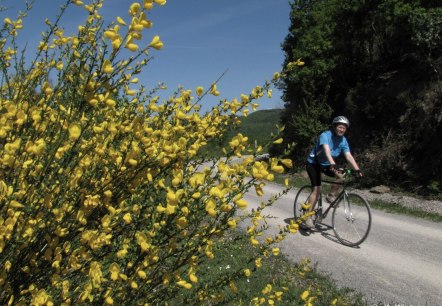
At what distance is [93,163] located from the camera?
6.51 feet

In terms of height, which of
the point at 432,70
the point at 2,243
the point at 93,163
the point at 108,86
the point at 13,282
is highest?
the point at 432,70

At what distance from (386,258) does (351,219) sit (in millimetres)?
924

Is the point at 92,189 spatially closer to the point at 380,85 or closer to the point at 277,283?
the point at 277,283

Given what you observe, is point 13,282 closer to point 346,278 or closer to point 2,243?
point 2,243

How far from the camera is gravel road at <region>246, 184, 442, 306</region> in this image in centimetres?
461

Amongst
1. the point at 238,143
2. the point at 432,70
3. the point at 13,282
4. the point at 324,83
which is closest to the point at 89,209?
the point at 13,282

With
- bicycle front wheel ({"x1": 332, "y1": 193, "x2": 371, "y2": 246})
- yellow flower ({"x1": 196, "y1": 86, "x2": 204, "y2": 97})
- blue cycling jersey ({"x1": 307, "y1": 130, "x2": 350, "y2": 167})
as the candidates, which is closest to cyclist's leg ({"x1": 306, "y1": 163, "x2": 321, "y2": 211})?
blue cycling jersey ({"x1": 307, "y1": 130, "x2": 350, "y2": 167})

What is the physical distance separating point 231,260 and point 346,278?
1.48 metres

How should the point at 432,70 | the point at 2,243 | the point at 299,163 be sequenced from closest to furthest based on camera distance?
the point at 2,243 → the point at 432,70 → the point at 299,163

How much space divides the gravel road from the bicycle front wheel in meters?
0.15

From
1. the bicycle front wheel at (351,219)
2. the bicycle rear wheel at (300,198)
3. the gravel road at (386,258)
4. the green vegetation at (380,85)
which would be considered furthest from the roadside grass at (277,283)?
the green vegetation at (380,85)

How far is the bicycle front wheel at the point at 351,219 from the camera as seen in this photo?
6.50m

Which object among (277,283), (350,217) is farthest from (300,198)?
Answer: (277,283)

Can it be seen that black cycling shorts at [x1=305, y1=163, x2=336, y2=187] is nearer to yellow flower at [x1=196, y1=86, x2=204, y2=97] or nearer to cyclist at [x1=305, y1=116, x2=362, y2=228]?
cyclist at [x1=305, y1=116, x2=362, y2=228]
